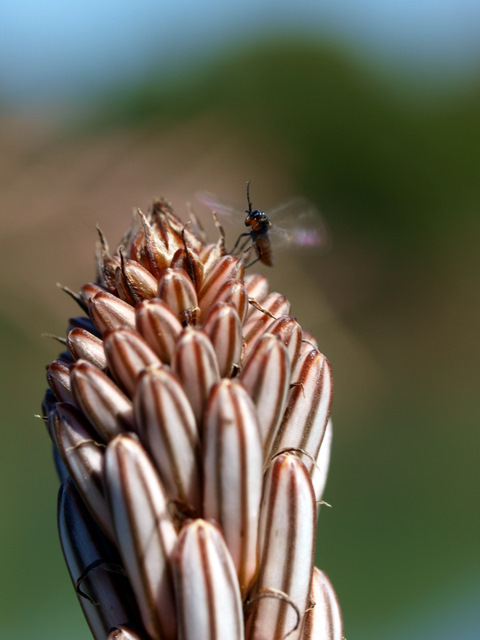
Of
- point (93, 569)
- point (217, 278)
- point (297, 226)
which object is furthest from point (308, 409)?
point (297, 226)

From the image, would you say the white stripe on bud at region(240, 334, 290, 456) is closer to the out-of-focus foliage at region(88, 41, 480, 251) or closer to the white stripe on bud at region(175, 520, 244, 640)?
the white stripe on bud at region(175, 520, 244, 640)

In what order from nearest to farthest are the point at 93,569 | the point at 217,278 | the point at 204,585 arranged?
the point at 204,585 < the point at 93,569 < the point at 217,278

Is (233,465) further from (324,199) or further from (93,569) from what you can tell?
(324,199)

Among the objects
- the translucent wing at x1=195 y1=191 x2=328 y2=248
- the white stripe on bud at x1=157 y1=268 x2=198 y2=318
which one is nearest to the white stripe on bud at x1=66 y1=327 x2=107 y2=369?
the white stripe on bud at x1=157 y1=268 x2=198 y2=318

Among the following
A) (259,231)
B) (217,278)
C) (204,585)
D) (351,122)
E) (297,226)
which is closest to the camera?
(204,585)

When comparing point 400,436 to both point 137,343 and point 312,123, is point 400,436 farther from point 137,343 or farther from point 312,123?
point 137,343

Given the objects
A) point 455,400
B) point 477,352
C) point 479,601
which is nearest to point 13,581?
point 479,601
